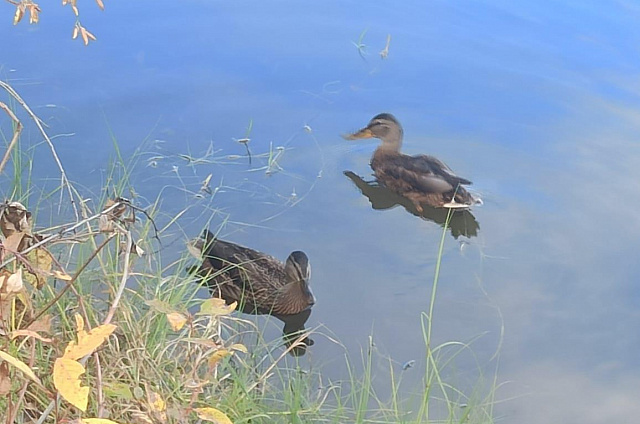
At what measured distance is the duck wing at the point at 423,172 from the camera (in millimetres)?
4523

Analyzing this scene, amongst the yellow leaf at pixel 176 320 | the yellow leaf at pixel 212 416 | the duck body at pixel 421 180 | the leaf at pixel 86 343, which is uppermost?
the leaf at pixel 86 343

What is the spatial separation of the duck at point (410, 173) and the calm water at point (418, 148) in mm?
123

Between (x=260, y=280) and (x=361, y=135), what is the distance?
145cm

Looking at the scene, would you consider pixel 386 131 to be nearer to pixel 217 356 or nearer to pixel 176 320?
pixel 217 356

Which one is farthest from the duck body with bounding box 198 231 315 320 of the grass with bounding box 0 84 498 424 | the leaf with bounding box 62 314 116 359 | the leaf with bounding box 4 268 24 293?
the leaf with bounding box 62 314 116 359

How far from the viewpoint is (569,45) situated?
5.97 meters

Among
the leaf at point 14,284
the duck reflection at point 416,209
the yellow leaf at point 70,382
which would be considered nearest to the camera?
the yellow leaf at point 70,382

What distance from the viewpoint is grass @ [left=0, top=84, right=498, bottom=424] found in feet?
6.45

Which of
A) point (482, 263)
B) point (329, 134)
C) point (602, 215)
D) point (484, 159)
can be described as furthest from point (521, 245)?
point (329, 134)

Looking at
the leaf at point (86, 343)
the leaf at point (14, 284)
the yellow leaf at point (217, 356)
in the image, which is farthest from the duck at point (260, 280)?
the leaf at point (86, 343)

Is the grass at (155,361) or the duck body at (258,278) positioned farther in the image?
the duck body at (258,278)

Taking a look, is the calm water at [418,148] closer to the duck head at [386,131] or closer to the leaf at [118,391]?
the duck head at [386,131]

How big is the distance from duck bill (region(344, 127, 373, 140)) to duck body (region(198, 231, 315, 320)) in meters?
1.30

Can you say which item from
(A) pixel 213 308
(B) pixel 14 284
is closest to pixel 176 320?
(A) pixel 213 308
